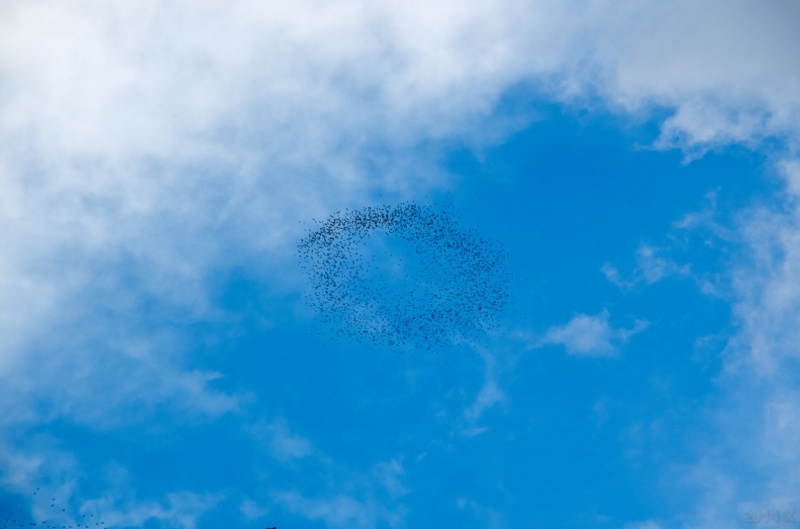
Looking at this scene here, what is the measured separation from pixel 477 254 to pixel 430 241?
749 centimetres

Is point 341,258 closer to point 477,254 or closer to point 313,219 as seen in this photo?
point 313,219

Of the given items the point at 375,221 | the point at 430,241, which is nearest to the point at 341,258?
the point at 375,221

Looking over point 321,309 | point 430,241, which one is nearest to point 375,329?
point 321,309

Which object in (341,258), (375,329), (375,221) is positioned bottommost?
(375,329)

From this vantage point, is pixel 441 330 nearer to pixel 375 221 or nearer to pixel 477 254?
pixel 477 254

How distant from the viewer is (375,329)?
3504 inches

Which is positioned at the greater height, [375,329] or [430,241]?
[430,241]

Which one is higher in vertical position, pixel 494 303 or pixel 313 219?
pixel 313 219

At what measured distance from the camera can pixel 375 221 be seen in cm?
9188

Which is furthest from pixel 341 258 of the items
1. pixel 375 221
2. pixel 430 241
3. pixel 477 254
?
pixel 477 254

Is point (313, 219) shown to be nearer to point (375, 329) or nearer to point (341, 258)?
point (341, 258)

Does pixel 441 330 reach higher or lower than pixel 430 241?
lower

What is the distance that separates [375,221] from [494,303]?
22.6 meters

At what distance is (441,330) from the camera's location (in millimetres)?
90000
